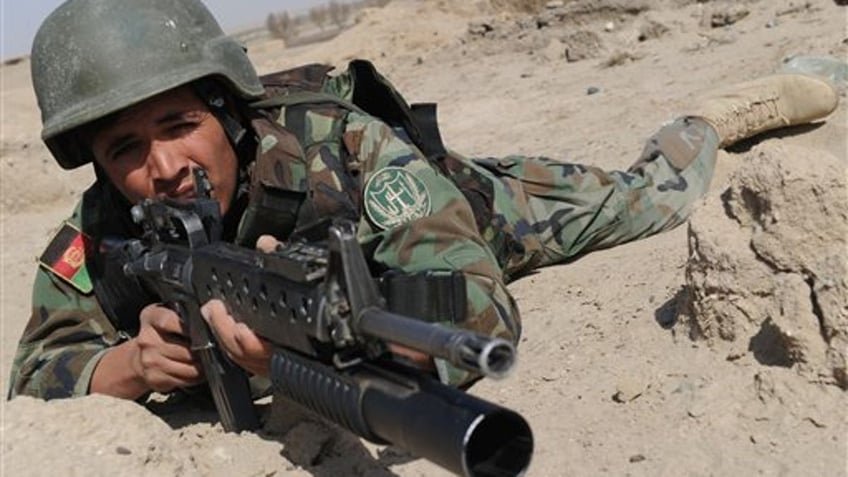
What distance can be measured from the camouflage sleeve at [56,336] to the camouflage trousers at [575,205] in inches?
48.3

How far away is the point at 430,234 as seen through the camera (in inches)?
99.5

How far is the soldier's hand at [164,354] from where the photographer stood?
8.01ft

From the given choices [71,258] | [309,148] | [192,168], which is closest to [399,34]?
[71,258]

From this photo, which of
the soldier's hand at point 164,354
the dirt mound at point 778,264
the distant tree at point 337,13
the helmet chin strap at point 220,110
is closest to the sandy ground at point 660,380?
the dirt mound at point 778,264

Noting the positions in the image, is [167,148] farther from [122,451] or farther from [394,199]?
[122,451]

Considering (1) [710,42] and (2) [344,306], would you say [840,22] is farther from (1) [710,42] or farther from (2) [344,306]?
(2) [344,306]

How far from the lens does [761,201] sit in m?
2.20

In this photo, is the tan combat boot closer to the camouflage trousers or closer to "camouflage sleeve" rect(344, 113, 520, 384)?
the camouflage trousers

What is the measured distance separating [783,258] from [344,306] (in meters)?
0.93

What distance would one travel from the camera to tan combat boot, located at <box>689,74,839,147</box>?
14.3 ft

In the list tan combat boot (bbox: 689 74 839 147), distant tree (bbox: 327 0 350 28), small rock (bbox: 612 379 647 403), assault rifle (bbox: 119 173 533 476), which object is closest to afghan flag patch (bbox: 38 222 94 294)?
assault rifle (bbox: 119 173 533 476)

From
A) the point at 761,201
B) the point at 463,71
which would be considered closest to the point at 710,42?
the point at 463,71

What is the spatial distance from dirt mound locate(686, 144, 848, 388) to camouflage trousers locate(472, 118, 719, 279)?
1127mm

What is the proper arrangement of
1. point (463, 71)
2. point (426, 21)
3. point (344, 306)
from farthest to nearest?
1. point (426, 21)
2. point (463, 71)
3. point (344, 306)
